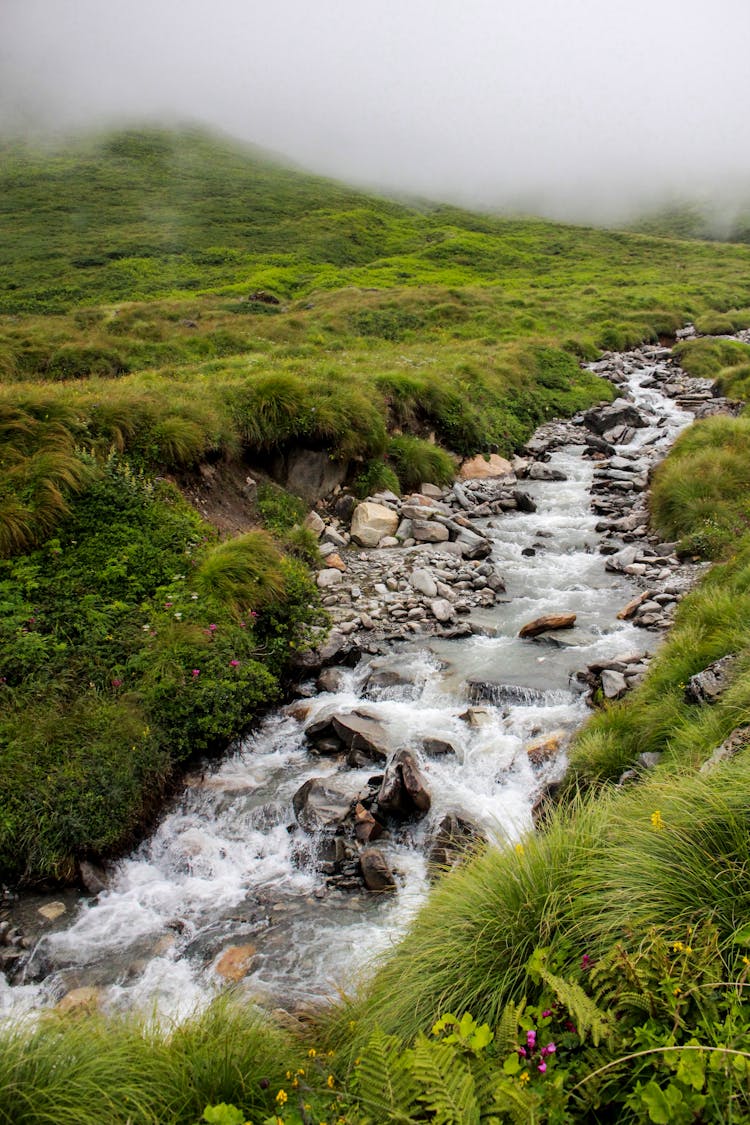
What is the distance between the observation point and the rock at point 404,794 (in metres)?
7.12

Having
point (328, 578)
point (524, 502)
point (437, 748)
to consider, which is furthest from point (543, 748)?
point (524, 502)

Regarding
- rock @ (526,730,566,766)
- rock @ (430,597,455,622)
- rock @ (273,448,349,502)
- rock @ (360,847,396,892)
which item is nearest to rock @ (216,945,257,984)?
rock @ (360,847,396,892)

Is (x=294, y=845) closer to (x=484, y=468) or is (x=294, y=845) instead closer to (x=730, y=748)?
(x=730, y=748)

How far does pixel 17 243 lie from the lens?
62156 mm

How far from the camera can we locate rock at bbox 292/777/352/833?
7.18 meters

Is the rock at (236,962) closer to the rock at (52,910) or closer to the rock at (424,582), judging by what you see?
the rock at (52,910)

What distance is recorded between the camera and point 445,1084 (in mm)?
2604

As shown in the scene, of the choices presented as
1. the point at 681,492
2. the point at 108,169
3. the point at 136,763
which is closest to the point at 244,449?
the point at 136,763

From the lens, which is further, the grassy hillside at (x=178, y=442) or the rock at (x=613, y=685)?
the rock at (x=613, y=685)

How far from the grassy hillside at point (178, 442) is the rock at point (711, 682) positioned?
5.26 metres

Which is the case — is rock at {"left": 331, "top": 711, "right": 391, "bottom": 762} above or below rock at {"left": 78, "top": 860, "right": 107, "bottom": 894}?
above

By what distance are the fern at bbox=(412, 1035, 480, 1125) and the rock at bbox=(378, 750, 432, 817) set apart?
4328 mm

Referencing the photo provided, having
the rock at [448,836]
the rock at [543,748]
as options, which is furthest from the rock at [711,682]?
the rock at [448,836]

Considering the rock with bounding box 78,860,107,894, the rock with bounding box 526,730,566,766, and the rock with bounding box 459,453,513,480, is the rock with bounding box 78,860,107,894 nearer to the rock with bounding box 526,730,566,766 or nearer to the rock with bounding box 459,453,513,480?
the rock with bounding box 526,730,566,766
